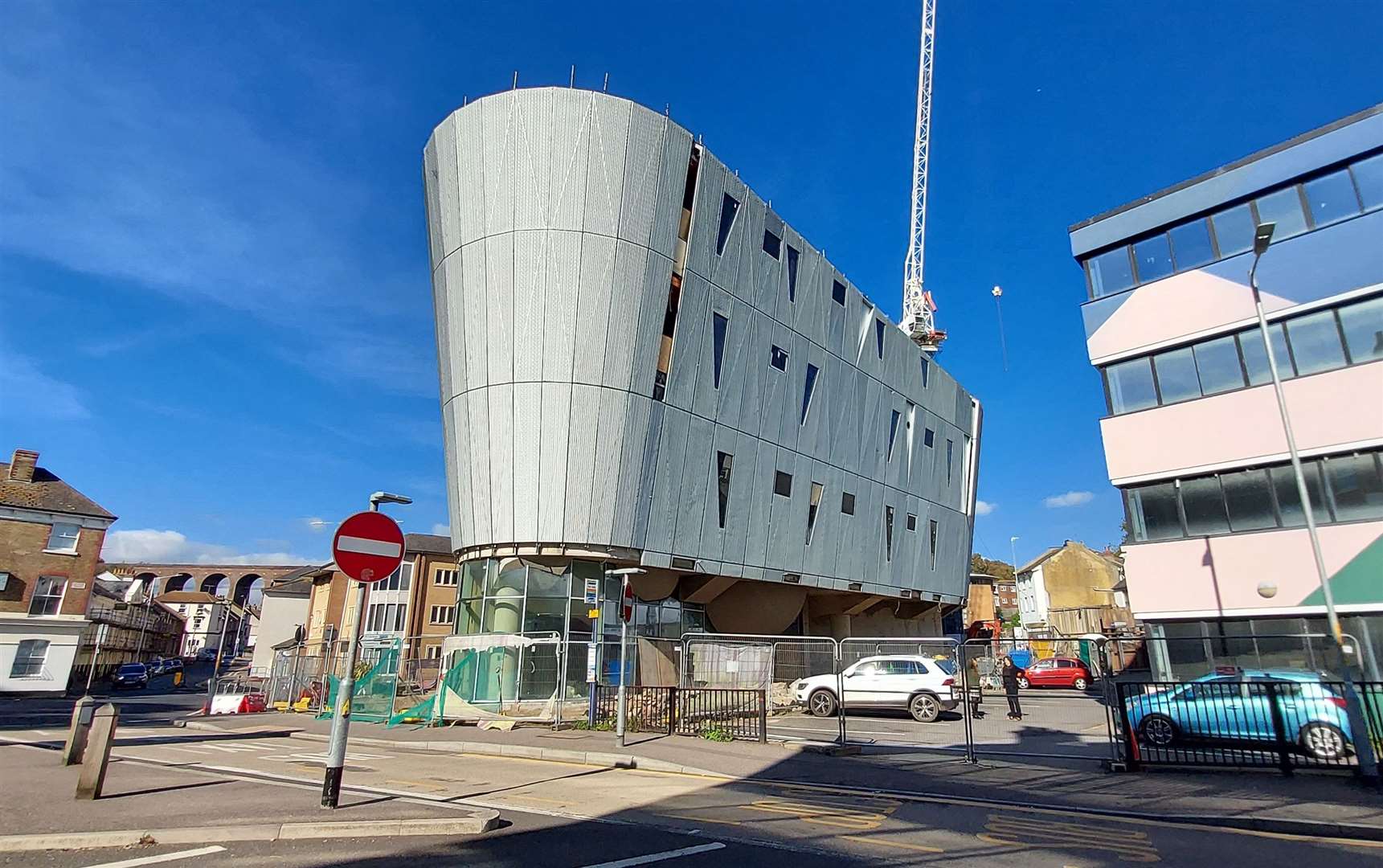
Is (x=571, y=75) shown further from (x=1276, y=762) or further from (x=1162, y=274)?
(x=1276, y=762)

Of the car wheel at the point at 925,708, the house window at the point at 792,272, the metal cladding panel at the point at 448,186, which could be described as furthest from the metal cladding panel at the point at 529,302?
the car wheel at the point at 925,708

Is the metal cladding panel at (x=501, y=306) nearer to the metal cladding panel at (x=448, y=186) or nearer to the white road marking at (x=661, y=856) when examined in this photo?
the metal cladding panel at (x=448, y=186)

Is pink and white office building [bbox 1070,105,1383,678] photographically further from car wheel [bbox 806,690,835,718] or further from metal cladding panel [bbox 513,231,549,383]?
metal cladding panel [bbox 513,231,549,383]

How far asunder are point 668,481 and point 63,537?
3865 centimetres

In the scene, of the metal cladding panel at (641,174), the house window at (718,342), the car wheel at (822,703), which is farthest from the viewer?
the house window at (718,342)

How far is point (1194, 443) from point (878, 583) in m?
19.6

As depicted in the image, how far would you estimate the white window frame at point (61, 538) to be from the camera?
40.8 meters

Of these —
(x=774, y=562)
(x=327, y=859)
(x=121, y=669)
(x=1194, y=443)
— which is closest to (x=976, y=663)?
(x=1194, y=443)

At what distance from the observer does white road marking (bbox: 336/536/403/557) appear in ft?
23.3

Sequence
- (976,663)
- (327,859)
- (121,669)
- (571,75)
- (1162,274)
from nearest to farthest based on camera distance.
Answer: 1. (327,859)
2. (976,663)
3. (1162,274)
4. (571,75)
5. (121,669)

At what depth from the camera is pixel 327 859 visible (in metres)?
5.44

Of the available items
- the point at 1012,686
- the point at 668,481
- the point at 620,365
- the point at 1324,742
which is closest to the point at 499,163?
the point at 620,365

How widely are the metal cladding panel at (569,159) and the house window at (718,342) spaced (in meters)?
6.56

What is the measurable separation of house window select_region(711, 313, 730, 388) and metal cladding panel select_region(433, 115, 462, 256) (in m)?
9.74
